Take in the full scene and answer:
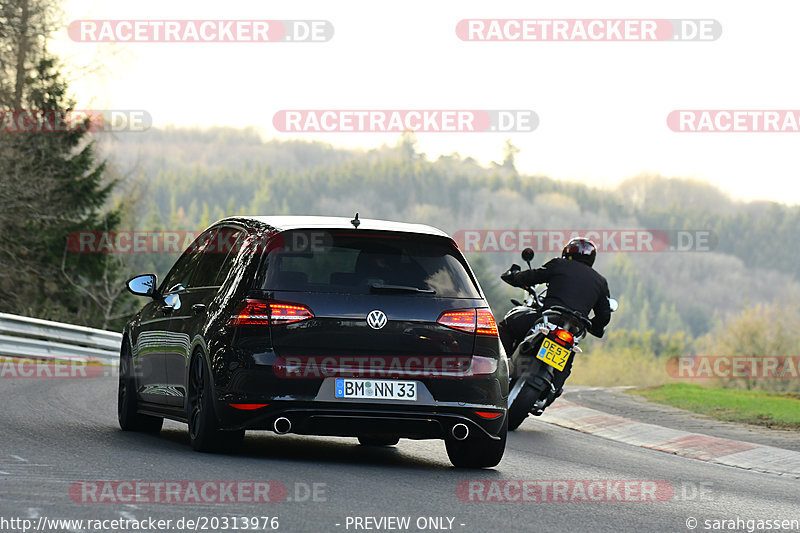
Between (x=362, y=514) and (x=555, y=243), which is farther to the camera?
(x=555, y=243)

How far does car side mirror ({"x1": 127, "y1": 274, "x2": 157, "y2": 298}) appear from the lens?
1012cm

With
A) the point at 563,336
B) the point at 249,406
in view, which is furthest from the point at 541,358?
the point at 249,406

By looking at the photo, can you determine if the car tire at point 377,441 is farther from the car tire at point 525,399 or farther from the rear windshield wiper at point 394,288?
the rear windshield wiper at point 394,288

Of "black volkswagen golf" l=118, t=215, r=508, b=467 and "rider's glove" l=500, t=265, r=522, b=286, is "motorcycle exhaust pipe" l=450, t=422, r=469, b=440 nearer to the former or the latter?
"black volkswagen golf" l=118, t=215, r=508, b=467

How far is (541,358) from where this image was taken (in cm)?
1258

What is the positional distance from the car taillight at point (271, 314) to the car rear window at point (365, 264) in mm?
134

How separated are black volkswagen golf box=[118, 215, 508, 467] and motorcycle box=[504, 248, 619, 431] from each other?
10.7 feet

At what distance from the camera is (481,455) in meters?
9.30

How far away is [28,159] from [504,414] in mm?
33040

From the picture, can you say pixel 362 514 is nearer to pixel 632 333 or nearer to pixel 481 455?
pixel 481 455

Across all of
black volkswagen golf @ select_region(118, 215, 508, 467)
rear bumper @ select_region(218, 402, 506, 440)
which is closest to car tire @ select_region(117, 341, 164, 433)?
black volkswagen golf @ select_region(118, 215, 508, 467)

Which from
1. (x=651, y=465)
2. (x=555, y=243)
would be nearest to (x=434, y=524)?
(x=651, y=465)

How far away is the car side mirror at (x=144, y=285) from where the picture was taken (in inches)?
399

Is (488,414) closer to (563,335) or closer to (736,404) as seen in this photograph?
(563,335)
